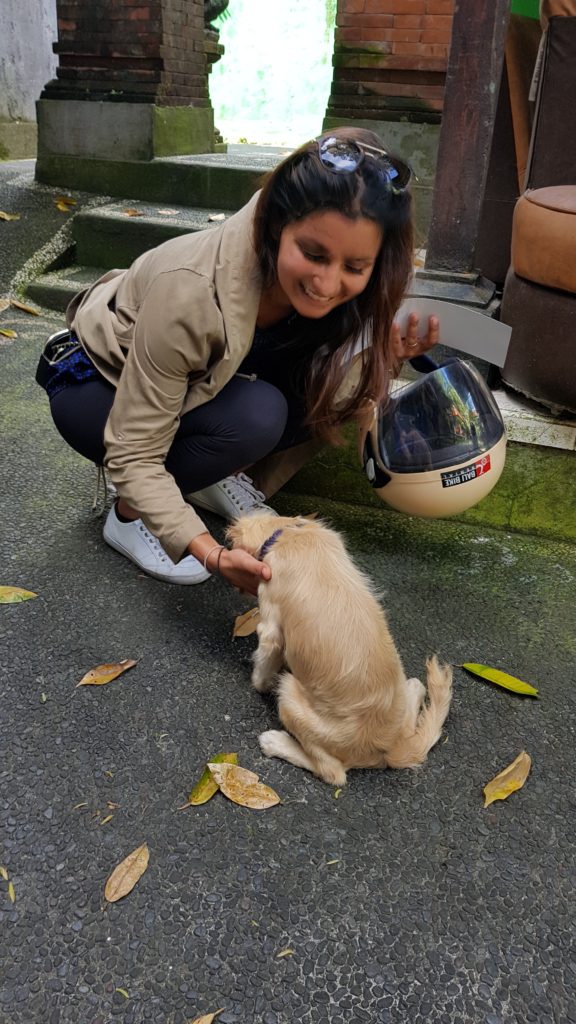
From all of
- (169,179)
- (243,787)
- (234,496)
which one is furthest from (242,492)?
(169,179)

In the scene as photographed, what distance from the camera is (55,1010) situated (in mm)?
1276

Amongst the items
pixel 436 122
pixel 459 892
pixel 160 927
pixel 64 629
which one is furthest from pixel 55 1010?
pixel 436 122

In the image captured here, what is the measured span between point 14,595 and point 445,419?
139 cm

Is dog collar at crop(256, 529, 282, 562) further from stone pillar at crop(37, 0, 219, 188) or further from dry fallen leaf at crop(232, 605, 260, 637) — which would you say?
stone pillar at crop(37, 0, 219, 188)

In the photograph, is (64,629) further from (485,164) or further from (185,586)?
(485,164)

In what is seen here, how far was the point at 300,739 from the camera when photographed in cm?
177

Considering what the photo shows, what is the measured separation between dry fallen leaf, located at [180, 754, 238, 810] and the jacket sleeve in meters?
0.53

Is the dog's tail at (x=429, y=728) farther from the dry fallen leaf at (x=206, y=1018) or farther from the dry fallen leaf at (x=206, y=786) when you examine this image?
the dry fallen leaf at (x=206, y=1018)

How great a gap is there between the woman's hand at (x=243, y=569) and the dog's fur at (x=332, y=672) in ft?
0.09

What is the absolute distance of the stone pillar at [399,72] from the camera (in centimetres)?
505

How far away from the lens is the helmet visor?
228 cm

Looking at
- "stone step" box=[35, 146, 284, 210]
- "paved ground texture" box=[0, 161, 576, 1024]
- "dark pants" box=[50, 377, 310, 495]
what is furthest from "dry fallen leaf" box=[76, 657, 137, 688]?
"stone step" box=[35, 146, 284, 210]

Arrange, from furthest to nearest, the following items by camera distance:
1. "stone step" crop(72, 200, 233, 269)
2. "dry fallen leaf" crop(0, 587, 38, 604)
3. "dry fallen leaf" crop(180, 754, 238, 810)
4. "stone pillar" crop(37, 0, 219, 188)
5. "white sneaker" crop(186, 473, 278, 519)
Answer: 1. "stone pillar" crop(37, 0, 219, 188)
2. "stone step" crop(72, 200, 233, 269)
3. "white sneaker" crop(186, 473, 278, 519)
4. "dry fallen leaf" crop(0, 587, 38, 604)
5. "dry fallen leaf" crop(180, 754, 238, 810)

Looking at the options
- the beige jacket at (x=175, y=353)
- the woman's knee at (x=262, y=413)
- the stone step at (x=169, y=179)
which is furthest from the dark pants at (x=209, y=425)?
the stone step at (x=169, y=179)
